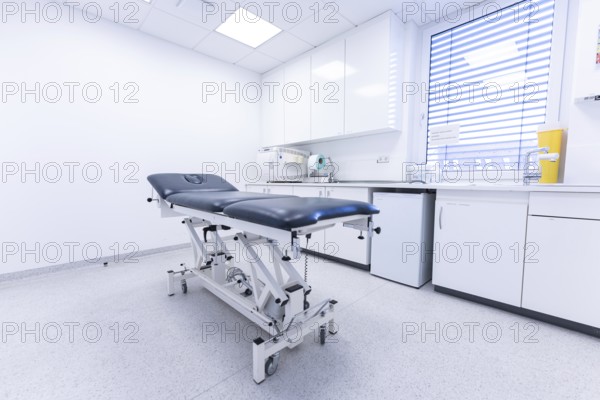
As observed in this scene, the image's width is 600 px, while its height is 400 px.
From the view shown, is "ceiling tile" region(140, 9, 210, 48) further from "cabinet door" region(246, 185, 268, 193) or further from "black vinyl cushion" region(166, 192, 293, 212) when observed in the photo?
"black vinyl cushion" region(166, 192, 293, 212)

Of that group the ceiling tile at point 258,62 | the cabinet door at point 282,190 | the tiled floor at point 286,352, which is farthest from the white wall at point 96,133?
the cabinet door at point 282,190

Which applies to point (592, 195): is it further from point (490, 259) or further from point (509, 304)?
point (509, 304)

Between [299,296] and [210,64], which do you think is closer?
[299,296]

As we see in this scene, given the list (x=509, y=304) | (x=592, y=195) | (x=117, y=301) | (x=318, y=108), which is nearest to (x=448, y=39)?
(x=318, y=108)

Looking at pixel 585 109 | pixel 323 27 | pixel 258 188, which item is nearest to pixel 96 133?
pixel 258 188

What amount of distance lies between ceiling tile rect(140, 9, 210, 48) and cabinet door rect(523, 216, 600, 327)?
3.50 meters

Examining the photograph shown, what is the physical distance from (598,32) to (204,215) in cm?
274

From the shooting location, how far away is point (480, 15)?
2.33 metres

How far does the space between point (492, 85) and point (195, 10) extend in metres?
2.87

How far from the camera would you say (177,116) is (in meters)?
3.15

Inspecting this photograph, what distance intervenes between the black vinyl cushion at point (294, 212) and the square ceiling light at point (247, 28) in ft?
8.01

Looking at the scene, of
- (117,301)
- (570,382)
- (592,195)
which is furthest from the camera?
(117,301)

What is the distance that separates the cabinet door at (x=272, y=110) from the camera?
3654mm

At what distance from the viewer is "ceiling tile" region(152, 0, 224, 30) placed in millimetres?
2426
